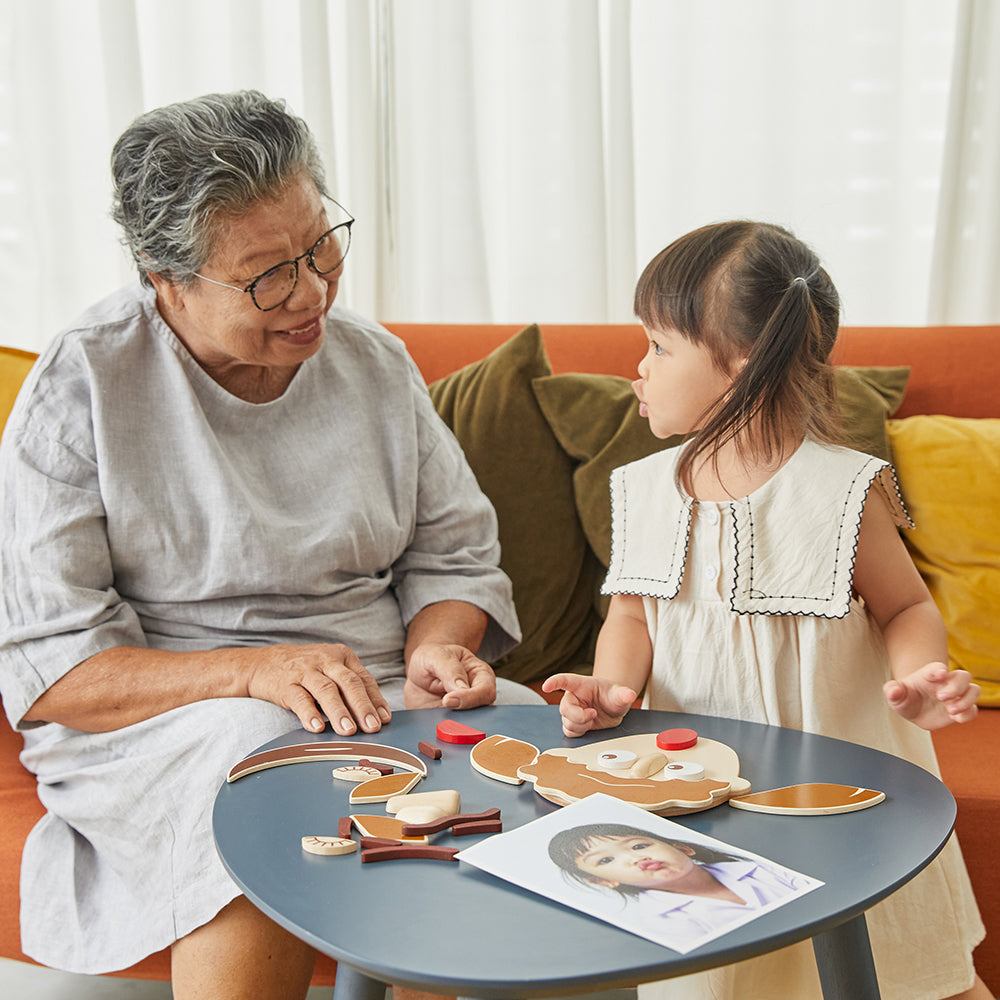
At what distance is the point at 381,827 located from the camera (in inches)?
29.0

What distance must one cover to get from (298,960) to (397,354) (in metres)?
0.83

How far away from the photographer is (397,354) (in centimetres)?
148

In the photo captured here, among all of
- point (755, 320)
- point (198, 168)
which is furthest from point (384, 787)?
point (198, 168)

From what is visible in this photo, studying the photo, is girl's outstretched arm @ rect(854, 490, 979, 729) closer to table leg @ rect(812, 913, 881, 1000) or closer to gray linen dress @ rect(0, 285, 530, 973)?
table leg @ rect(812, 913, 881, 1000)

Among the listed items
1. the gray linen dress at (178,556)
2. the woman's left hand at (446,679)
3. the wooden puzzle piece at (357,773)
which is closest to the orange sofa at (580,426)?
the gray linen dress at (178,556)

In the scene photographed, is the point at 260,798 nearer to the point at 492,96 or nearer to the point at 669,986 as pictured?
the point at 669,986

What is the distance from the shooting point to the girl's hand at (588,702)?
0.93 metres

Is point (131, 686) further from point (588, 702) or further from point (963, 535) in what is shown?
point (963, 535)

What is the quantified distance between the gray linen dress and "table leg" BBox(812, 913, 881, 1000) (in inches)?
21.7

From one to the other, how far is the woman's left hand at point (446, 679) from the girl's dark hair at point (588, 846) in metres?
0.34

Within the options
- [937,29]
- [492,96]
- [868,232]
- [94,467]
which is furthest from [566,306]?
[94,467]

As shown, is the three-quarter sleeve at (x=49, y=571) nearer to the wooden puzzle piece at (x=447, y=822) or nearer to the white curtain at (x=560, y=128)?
the wooden puzzle piece at (x=447, y=822)

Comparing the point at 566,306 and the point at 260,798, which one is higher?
the point at 566,306

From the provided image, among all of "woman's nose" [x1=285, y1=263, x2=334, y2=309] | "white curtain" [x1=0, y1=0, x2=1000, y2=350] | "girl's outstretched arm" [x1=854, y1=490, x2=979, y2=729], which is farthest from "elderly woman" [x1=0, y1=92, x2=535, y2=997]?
"white curtain" [x1=0, y1=0, x2=1000, y2=350]
